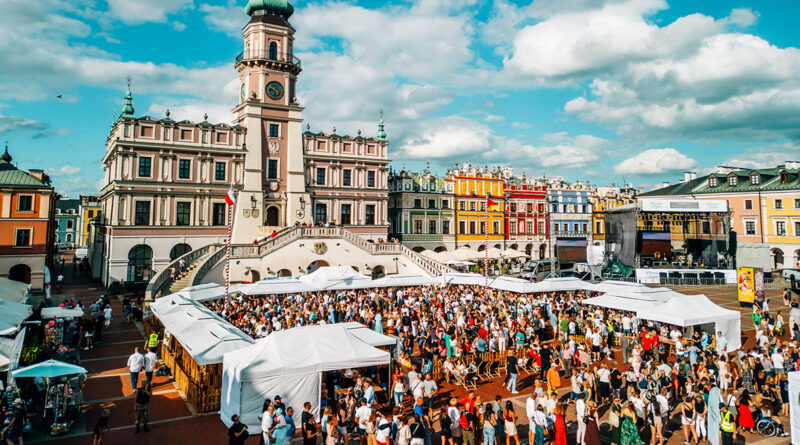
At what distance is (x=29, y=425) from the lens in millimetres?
12203

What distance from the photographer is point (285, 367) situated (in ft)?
39.7

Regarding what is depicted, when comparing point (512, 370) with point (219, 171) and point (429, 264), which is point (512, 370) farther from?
point (219, 171)

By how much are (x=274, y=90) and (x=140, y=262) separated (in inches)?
760

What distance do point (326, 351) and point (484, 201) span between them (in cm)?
5034

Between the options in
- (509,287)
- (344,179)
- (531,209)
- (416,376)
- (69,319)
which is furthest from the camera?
(531,209)

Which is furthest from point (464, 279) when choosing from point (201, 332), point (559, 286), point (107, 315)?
point (107, 315)

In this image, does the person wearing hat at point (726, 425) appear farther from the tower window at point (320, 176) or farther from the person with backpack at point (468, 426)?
the tower window at point (320, 176)

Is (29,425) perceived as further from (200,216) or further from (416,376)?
(200,216)

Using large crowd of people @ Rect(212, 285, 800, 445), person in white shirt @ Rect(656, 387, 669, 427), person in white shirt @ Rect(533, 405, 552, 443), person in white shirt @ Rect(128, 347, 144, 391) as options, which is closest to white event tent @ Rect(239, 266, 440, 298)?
large crowd of people @ Rect(212, 285, 800, 445)

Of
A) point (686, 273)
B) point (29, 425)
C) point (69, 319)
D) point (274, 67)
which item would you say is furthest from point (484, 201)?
point (29, 425)

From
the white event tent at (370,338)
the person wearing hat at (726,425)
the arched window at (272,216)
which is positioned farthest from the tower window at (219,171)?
the person wearing hat at (726,425)

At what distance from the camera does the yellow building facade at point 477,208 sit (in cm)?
5944

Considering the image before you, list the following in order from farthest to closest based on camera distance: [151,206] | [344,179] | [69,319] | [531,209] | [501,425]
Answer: [531,209] → [344,179] → [151,206] → [69,319] → [501,425]

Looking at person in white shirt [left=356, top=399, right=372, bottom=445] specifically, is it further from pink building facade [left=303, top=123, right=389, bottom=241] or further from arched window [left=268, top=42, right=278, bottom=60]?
arched window [left=268, top=42, right=278, bottom=60]
